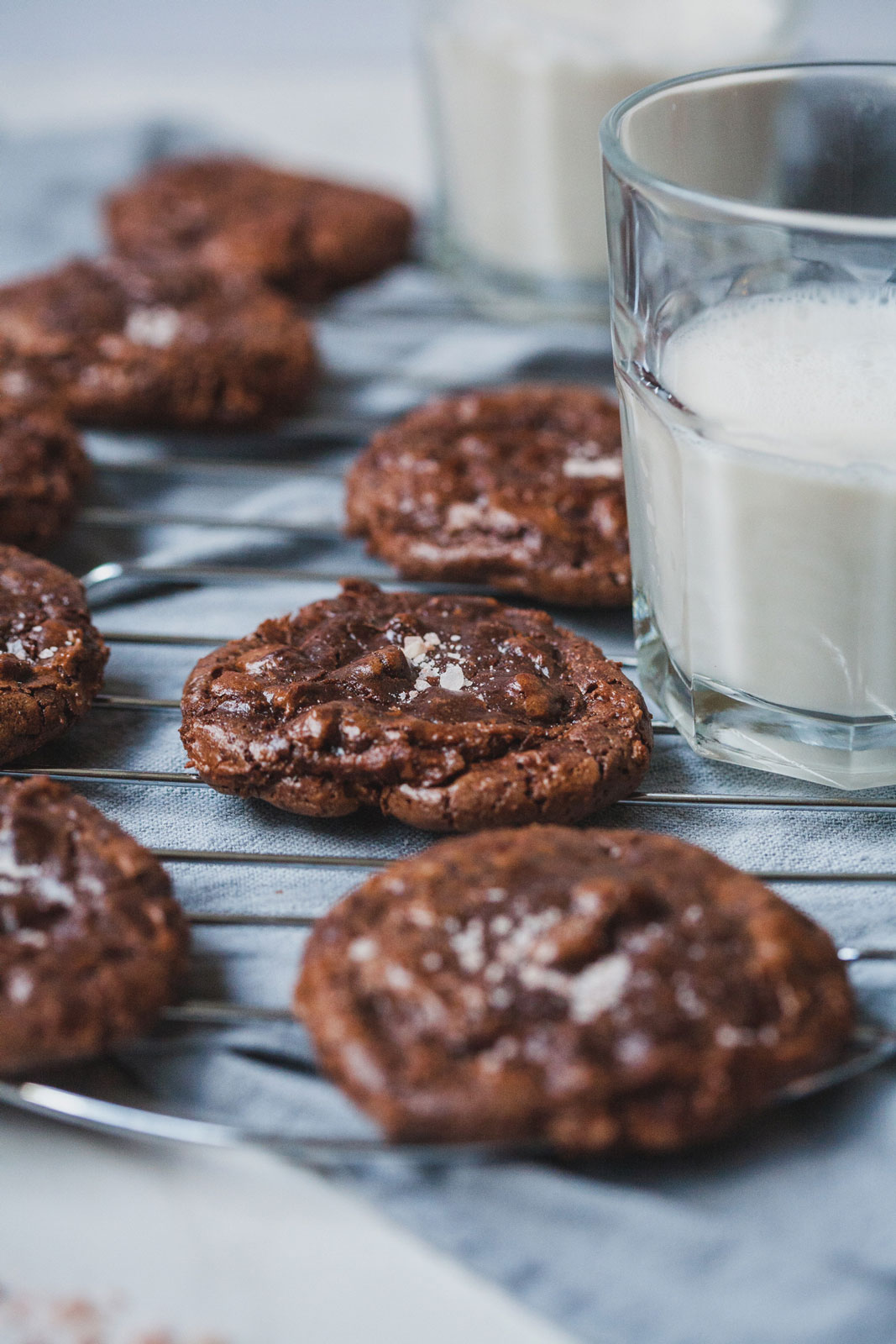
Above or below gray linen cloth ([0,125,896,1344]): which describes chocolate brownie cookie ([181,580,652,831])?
above

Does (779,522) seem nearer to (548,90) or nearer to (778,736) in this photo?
(778,736)

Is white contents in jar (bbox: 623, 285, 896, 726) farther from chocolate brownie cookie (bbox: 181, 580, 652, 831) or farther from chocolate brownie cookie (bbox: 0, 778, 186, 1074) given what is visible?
chocolate brownie cookie (bbox: 0, 778, 186, 1074)

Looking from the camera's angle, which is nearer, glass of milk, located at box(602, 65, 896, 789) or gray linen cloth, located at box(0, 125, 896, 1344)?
gray linen cloth, located at box(0, 125, 896, 1344)

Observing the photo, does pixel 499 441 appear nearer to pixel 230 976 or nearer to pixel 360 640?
pixel 360 640

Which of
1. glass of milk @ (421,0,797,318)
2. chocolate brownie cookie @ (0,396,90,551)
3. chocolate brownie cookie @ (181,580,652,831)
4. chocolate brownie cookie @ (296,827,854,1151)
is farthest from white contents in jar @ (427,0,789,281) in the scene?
chocolate brownie cookie @ (296,827,854,1151)

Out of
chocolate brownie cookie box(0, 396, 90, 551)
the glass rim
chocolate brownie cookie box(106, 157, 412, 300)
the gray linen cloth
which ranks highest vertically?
the glass rim

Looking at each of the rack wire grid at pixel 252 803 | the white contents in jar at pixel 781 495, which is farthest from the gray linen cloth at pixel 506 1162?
the white contents in jar at pixel 781 495

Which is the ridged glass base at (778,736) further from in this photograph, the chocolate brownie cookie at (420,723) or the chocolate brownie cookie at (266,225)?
the chocolate brownie cookie at (266,225)

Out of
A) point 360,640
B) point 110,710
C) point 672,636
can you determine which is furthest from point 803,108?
point 110,710
